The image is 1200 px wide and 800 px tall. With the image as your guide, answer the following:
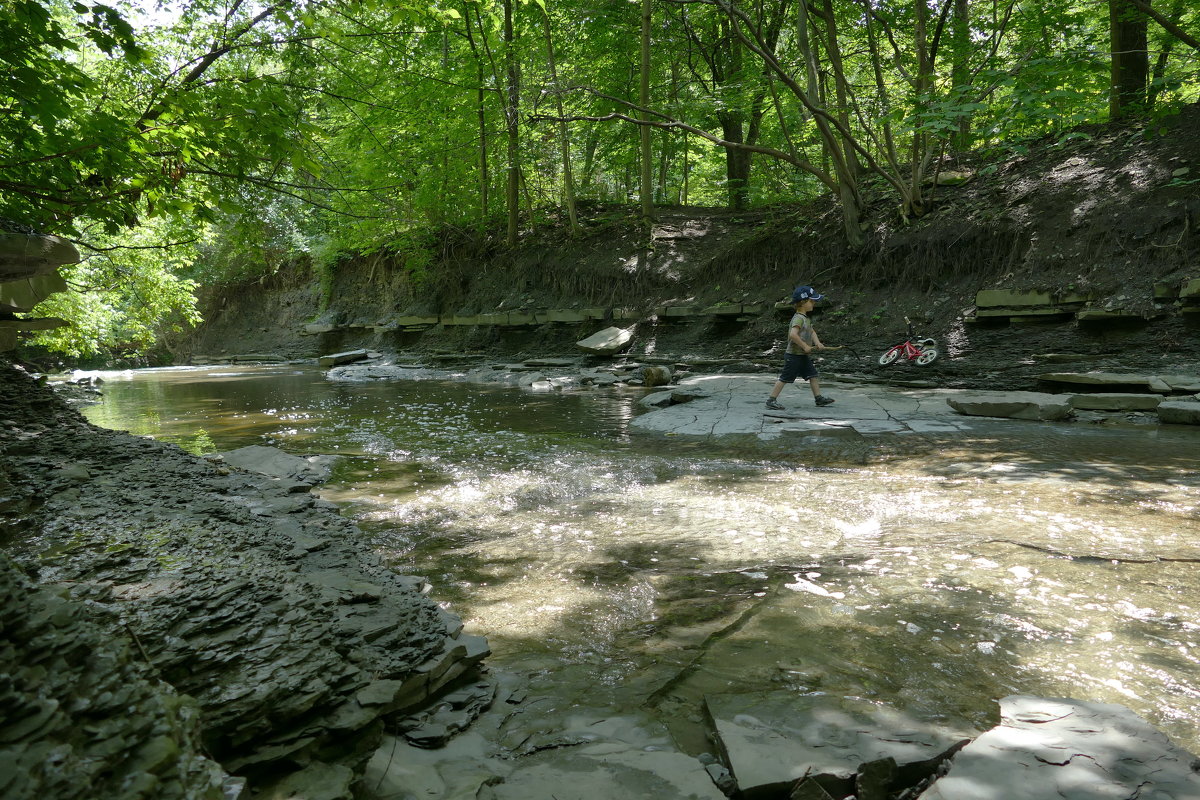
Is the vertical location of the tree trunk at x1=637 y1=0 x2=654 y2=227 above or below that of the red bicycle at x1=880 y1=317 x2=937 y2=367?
above

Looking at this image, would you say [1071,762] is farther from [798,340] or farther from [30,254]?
[798,340]

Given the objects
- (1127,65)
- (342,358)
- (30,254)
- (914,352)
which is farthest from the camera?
(342,358)

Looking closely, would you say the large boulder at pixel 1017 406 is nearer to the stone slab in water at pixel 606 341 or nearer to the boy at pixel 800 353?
the boy at pixel 800 353

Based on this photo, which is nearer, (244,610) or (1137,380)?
(244,610)

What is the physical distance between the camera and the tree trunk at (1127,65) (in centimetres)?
1113

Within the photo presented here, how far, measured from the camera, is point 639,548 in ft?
13.5

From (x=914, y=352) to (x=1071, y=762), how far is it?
10.4 meters

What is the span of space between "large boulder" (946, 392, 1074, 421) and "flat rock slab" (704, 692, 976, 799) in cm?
711

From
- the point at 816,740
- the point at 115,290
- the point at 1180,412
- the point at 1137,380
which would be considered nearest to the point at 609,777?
the point at 816,740

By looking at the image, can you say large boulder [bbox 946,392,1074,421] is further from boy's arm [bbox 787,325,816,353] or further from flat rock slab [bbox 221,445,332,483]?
flat rock slab [bbox 221,445,332,483]

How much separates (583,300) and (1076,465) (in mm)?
12995

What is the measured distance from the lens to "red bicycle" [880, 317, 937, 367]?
11.1 meters

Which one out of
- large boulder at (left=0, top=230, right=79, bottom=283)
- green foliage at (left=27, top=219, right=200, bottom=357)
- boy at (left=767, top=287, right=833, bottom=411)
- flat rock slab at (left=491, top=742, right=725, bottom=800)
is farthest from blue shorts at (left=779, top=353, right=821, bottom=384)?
green foliage at (left=27, top=219, right=200, bottom=357)

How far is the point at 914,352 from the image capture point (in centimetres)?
1121
